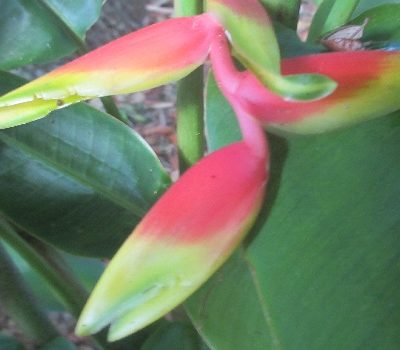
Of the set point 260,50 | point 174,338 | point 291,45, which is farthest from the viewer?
point 174,338

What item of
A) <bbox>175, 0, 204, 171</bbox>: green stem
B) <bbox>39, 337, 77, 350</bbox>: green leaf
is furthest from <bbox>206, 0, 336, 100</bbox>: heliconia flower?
<bbox>39, 337, 77, 350</bbox>: green leaf

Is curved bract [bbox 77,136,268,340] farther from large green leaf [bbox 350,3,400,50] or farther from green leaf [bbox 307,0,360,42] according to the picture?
green leaf [bbox 307,0,360,42]

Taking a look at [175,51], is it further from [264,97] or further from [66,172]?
[66,172]

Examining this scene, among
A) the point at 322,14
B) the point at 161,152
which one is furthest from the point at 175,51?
the point at 161,152

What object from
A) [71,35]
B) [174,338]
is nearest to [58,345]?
[174,338]

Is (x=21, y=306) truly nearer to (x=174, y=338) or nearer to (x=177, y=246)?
(x=174, y=338)

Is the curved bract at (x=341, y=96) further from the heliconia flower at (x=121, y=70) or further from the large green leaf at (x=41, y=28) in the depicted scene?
the large green leaf at (x=41, y=28)

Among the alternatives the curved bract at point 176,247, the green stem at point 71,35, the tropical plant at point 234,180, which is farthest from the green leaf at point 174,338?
the curved bract at point 176,247

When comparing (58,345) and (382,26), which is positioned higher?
(382,26)
